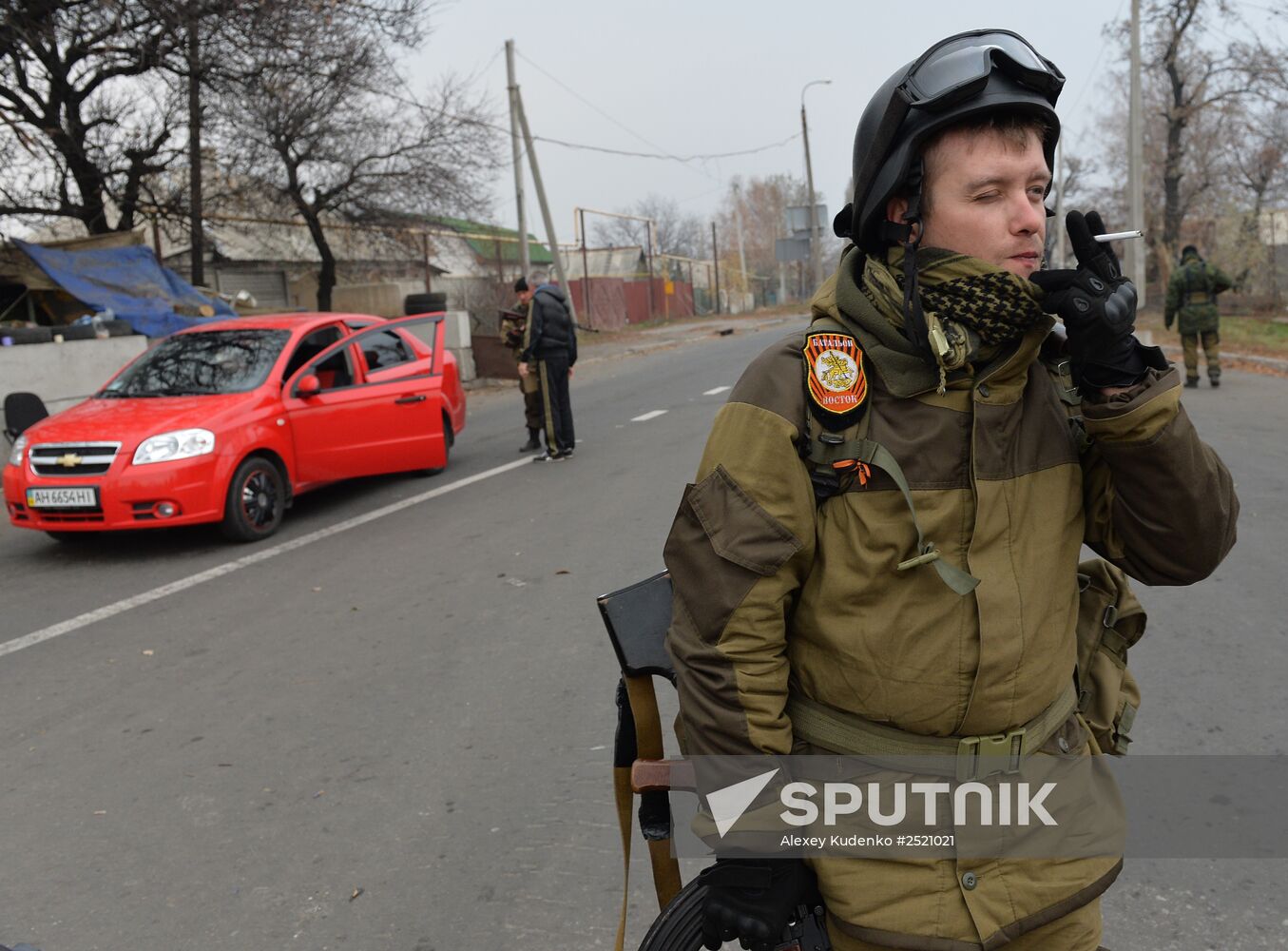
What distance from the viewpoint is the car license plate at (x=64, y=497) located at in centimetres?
720

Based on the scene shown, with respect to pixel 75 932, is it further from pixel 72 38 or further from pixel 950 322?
pixel 72 38

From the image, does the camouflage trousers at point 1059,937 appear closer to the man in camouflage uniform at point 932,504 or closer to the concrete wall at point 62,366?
the man in camouflage uniform at point 932,504

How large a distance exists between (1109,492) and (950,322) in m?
0.41

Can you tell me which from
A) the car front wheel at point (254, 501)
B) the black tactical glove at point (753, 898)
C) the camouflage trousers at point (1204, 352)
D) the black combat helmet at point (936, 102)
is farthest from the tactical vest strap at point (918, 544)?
the camouflage trousers at point (1204, 352)

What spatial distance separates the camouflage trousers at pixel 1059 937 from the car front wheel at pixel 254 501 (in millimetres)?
6774

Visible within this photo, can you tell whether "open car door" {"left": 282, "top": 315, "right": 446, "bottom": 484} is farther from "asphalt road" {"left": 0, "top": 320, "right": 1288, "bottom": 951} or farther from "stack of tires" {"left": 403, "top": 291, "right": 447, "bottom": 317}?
"stack of tires" {"left": 403, "top": 291, "right": 447, "bottom": 317}

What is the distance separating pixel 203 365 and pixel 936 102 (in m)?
7.88

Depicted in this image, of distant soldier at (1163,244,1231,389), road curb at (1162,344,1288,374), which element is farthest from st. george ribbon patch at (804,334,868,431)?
road curb at (1162,344,1288,374)

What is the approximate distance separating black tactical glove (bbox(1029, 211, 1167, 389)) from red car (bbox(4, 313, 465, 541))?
22.4ft

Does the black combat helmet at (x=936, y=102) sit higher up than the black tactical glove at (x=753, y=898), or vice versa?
the black combat helmet at (x=936, y=102)

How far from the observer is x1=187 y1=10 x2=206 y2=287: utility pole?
14992 millimetres

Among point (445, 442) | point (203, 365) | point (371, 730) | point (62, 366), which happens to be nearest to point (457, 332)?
point (62, 366)

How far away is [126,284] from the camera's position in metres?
15.7

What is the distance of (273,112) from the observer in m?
19.0
